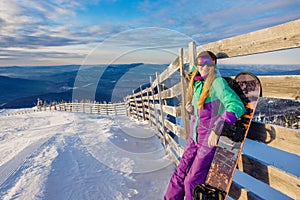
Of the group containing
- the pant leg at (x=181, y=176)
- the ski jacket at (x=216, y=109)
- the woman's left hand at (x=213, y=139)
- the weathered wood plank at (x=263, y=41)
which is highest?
the weathered wood plank at (x=263, y=41)

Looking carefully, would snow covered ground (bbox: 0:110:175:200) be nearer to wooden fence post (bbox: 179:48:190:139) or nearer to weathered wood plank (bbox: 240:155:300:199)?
wooden fence post (bbox: 179:48:190:139)

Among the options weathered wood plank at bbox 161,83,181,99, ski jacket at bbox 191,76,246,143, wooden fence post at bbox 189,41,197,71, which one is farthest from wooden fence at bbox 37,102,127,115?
ski jacket at bbox 191,76,246,143

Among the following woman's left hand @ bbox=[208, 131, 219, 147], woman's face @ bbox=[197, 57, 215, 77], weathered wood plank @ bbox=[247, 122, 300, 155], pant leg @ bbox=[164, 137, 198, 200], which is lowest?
pant leg @ bbox=[164, 137, 198, 200]

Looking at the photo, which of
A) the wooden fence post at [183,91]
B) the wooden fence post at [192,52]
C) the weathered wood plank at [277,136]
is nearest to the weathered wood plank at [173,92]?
the wooden fence post at [183,91]

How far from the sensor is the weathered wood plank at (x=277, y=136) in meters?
1.87

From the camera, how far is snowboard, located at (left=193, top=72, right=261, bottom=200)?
226 centimetres

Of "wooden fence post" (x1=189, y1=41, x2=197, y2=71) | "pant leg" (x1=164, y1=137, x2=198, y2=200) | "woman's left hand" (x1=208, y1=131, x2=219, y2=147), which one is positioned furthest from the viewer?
"wooden fence post" (x1=189, y1=41, x2=197, y2=71)

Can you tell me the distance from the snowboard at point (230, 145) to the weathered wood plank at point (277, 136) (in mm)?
131

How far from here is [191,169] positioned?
2.74 meters

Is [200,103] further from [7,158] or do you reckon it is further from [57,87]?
[57,87]

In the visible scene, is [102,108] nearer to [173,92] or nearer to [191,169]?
[173,92]

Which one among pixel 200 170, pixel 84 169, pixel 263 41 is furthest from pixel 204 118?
pixel 84 169

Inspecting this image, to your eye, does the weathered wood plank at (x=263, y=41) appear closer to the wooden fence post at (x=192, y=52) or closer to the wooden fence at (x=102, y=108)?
the wooden fence post at (x=192, y=52)

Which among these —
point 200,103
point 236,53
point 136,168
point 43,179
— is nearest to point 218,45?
point 236,53
